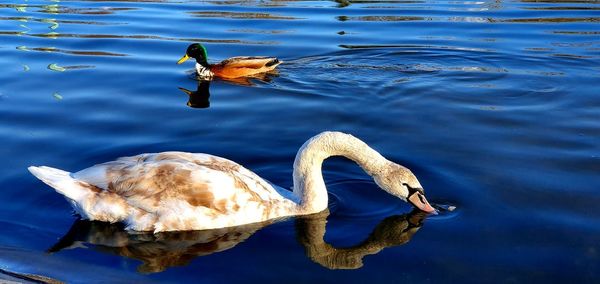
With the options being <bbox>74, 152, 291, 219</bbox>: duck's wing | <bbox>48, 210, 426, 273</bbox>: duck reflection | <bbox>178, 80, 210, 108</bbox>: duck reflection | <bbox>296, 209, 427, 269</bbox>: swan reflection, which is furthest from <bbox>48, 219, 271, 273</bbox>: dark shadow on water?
<bbox>178, 80, 210, 108</bbox>: duck reflection

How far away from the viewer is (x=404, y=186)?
25.5 feet

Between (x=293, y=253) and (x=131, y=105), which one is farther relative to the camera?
(x=131, y=105)

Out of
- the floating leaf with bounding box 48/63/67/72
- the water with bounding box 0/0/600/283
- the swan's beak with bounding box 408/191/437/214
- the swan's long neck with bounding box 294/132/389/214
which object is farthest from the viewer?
the floating leaf with bounding box 48/63/67/72

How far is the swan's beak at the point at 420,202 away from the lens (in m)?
7.69

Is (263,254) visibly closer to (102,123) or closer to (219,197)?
(219,197)

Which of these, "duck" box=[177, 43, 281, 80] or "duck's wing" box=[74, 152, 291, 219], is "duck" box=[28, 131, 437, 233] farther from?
"duck" box=[177, 43, 281, 80]

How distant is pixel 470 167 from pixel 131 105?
5323 mm

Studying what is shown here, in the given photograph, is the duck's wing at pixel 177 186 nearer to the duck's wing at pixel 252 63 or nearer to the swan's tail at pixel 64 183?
the swan's tail at pixel 64 183

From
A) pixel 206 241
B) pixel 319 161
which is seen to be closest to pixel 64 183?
pixel 206 241

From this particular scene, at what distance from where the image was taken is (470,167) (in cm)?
887

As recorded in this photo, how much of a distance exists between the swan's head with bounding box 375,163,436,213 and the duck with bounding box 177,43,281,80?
6.21 m

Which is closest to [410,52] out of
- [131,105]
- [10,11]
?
[131,105]

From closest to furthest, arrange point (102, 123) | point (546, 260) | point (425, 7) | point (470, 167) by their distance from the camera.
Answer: point (546, 260)
point (470, 167)
point (102, 123)
point (425, 7)

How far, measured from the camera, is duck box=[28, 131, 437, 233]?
7.54 metres
